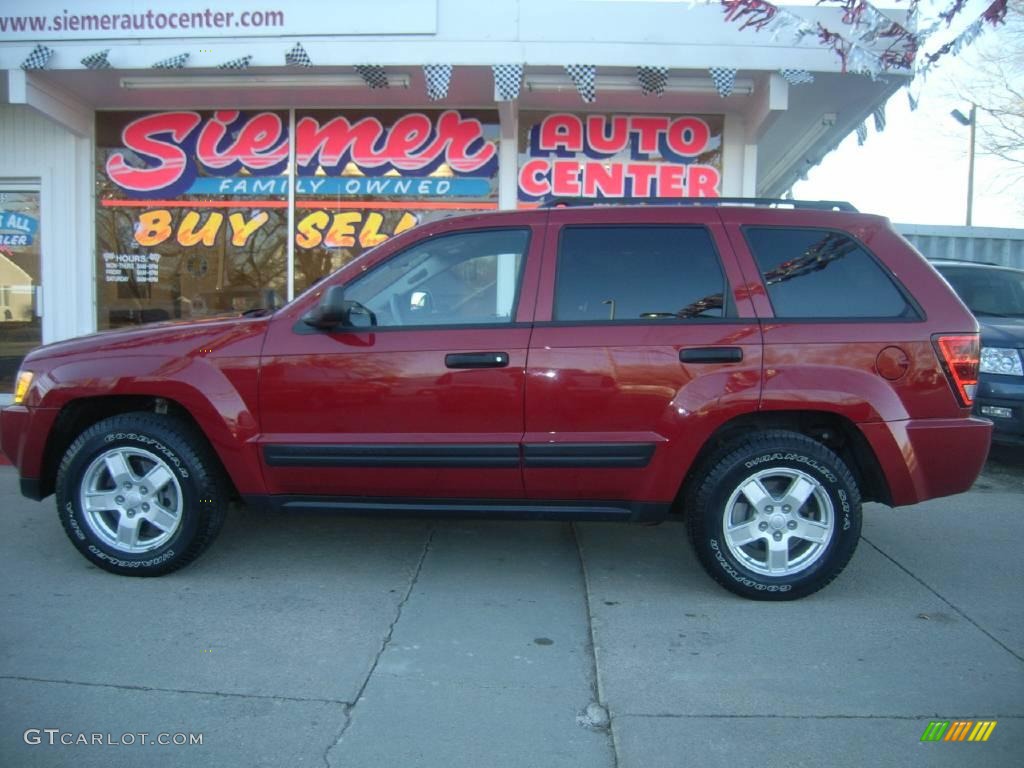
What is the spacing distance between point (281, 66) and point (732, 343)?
17.8ft

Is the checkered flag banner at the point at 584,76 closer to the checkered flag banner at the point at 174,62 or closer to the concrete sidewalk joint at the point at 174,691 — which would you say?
the checkered flag banner at the point at 174,62

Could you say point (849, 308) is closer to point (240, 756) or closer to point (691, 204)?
point (691, 204)

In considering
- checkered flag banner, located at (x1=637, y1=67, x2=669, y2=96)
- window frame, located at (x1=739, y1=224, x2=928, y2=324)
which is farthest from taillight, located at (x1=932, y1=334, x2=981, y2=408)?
checkered flag banner, located at (x1=637, y1=67, x2=669, y2=96)

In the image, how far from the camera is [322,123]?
8531 millimetres

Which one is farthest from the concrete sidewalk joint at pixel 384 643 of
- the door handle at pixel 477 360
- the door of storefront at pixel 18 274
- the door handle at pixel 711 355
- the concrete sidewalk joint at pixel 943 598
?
the door of storefront at pixel 18 274

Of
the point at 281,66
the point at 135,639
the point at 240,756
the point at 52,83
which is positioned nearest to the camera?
the point at 240,756

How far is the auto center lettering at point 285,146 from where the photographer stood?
27.8 feet

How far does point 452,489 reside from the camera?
4102mm

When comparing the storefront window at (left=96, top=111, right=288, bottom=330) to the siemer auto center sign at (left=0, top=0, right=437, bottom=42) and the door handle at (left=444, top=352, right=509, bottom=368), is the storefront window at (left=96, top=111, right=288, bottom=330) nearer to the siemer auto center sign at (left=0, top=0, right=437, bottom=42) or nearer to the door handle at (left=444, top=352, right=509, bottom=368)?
the siemer auto center sign at (left=0, top=0, right=437, bottom=42)

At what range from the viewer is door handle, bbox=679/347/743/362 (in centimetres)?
391

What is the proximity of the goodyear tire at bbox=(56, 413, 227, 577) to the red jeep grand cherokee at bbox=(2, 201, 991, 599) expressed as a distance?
0.01m

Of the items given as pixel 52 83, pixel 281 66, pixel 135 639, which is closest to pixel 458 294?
pixel 135 639

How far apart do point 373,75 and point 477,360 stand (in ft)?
14.6

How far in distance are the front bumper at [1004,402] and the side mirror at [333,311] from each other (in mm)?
5092
